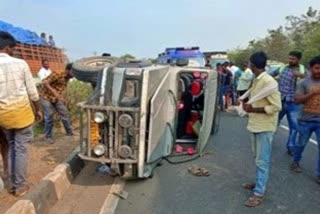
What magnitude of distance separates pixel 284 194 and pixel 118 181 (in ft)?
7.11

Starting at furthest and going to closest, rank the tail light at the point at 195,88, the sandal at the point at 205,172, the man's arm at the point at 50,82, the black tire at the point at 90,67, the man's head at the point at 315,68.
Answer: the tail light at the point at 195,88 → the man's arm at the point at 50,82 → the black tire at the point at 90,67 → the sandal at the point at 205,172 → the man's head at the point at 315,68

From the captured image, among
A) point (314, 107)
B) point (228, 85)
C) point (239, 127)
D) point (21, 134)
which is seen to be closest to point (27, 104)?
point (21, 134)

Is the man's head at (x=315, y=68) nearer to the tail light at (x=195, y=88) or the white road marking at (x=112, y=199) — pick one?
the tail light at (x=195, y=88)

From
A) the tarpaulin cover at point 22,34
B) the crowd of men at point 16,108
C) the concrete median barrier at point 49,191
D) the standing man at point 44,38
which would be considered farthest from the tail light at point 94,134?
the standing man at point 44,38

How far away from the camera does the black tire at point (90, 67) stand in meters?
6.77

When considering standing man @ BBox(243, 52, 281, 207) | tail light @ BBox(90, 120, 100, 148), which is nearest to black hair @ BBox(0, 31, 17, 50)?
tail light @ BBox(90, 120, 100, 148)

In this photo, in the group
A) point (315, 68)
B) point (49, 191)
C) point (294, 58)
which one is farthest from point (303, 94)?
point (49, 191)

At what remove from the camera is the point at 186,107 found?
8000 mm

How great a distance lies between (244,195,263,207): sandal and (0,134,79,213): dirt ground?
2.60 meters

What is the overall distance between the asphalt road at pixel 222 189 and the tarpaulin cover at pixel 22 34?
11.1 metres

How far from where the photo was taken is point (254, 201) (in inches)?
189

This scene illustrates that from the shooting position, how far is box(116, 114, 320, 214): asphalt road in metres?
4.73

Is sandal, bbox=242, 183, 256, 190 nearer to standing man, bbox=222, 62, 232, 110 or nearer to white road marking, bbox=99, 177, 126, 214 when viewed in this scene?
white road marking, bbox=99, 177, 126, 214

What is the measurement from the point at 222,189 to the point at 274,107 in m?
1.35
